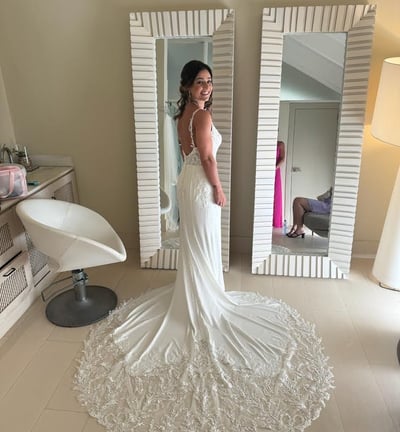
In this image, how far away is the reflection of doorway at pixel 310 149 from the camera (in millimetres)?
2473

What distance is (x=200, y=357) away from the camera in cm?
194

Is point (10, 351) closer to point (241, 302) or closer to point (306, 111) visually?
point (241, 302)

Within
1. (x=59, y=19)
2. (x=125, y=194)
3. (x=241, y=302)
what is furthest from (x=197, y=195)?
(x=59, y=19)

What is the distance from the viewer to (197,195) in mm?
1998

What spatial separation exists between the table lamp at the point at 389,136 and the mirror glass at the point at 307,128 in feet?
0.96

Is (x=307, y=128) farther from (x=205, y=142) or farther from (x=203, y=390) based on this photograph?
(x=203, y=390)

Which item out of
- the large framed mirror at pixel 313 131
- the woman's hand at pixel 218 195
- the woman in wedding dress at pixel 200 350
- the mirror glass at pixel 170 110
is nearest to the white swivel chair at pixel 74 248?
the woman in wedding dress at pixel 200 350

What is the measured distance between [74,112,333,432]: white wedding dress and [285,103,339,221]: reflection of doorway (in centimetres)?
75

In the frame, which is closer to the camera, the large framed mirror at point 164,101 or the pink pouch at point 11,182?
the pink pouch at point 11,182

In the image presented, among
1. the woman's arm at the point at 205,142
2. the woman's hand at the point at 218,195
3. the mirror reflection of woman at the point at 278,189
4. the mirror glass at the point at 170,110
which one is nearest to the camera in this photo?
the woman's arm at the point at 205,142

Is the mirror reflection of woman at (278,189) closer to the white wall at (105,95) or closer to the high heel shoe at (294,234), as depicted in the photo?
the high heel shoe at (294,234)

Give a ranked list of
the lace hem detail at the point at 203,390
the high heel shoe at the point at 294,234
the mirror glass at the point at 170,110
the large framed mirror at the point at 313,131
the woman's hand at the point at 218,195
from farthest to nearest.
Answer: the high heel shoe at the point at 294,234
the mirror glass at the point at 170,110
the large framed mirror at the point at 313,131
the woman's hand at the point at 218,195
the lace hem detail at the point at 203,390

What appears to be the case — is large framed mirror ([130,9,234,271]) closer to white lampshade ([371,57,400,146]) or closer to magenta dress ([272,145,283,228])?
magenta dress ([272,145,283,228])

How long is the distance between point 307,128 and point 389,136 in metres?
0.50
